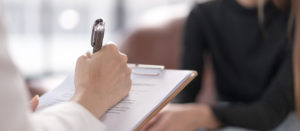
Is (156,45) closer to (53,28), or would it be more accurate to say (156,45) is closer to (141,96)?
(53,28)

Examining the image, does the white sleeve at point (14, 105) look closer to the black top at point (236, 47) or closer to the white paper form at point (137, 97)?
the white paper form at point (137, 97)

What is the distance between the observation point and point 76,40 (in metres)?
2.48

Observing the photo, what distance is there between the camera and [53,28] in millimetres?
2271

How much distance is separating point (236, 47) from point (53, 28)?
4.47ft

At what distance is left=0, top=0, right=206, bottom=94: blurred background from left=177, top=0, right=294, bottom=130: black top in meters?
0.56

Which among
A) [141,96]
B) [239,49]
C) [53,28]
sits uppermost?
Answer: [141,96]

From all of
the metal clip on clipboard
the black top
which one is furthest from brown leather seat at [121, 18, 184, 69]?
the metal clip on clipboard

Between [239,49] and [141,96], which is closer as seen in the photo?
[141,96]

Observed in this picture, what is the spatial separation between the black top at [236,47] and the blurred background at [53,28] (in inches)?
22.1

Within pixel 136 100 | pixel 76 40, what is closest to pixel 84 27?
pixel 76 40

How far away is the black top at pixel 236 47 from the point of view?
3.88 feet

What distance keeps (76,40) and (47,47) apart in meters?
0.27

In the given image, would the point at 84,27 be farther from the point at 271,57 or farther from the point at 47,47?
the point at 271,57

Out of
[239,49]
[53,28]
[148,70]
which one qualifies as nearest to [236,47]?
[239,49]
